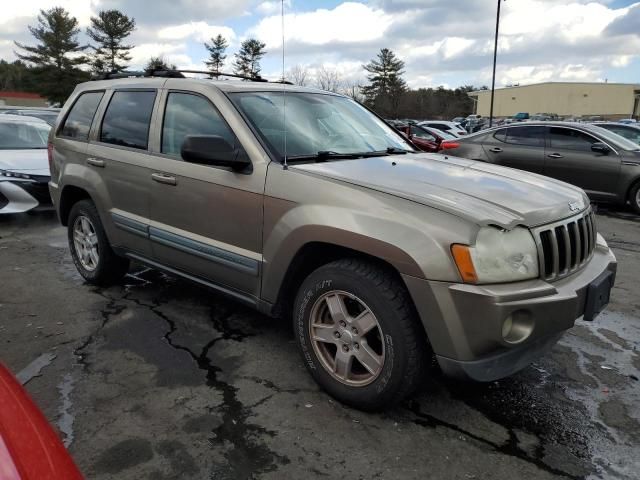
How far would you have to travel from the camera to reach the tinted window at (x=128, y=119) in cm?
409

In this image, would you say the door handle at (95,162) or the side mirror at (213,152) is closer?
the side mirror at (213,152)

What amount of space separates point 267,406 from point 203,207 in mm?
1332

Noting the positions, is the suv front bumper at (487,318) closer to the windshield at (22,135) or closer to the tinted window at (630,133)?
the windshield at (22,135)

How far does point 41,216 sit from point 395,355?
7.58 meters

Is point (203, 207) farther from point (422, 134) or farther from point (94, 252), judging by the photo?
Answer: point (422, 134)

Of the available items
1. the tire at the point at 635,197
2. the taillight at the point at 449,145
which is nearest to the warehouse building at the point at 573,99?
the taillight at the point at 449,145

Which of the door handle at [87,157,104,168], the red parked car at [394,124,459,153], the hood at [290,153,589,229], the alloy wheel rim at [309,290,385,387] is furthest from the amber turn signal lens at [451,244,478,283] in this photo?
the red parked car at [394,124,459,153]

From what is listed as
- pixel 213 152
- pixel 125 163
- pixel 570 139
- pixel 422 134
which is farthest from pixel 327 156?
pixel 422 134

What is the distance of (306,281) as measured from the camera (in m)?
3.03

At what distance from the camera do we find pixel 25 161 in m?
8.04

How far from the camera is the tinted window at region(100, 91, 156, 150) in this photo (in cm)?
409

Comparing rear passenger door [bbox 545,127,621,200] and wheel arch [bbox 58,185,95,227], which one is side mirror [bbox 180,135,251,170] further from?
rear passenger door [bbox 545,127,621,200]

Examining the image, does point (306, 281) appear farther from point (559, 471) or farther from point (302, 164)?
point (559, 471)

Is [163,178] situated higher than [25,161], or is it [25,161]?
[163,178]
